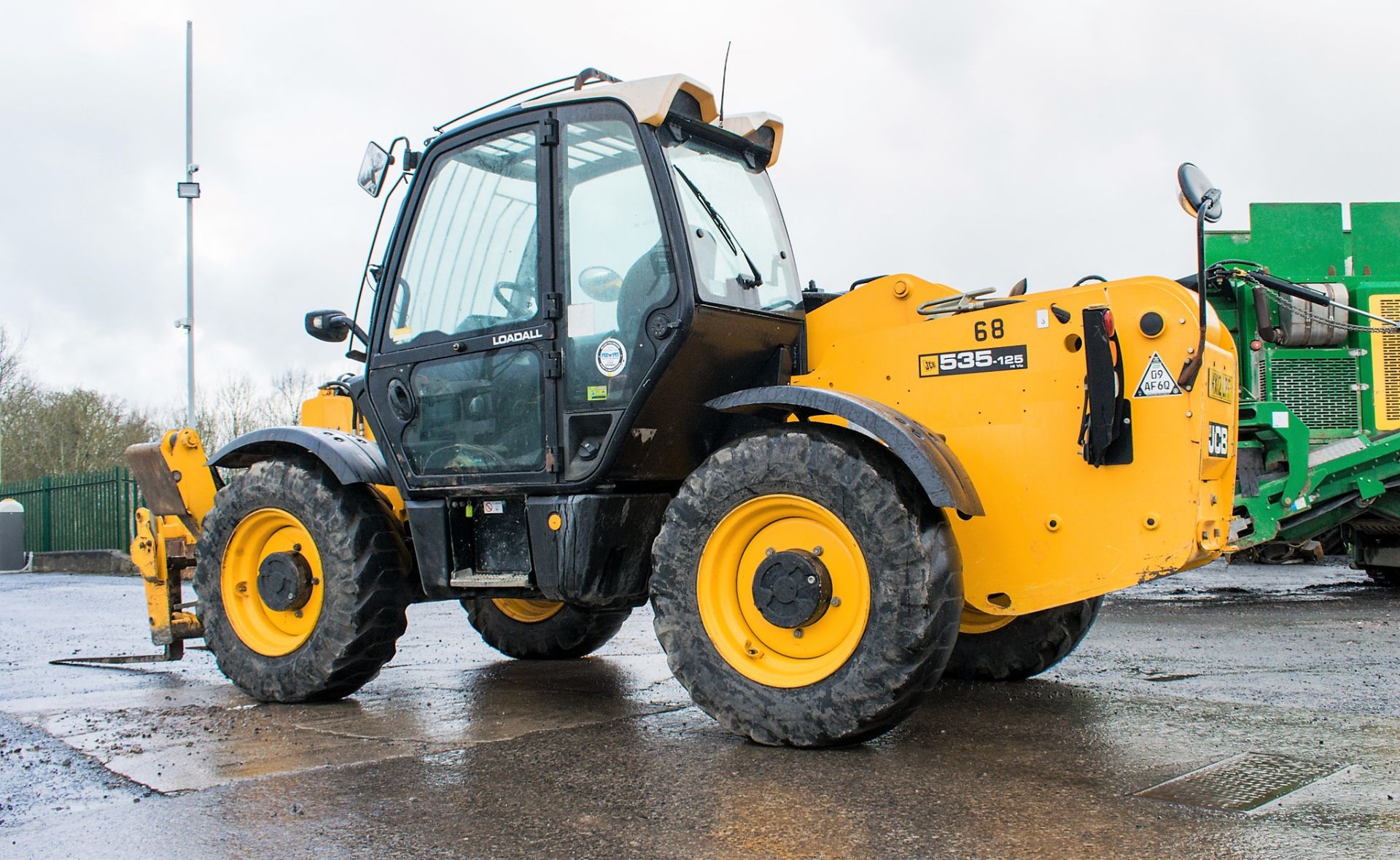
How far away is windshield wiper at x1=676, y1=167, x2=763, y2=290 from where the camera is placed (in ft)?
16.7

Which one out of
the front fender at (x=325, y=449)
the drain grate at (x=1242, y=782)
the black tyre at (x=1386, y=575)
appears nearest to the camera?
the drain grate at (x=1242, y=782)

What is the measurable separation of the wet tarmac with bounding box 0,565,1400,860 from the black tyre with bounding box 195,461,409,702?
22cm

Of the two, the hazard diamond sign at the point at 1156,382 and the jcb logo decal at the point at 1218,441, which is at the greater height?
the hazard diamond sign at the point at 1156,382

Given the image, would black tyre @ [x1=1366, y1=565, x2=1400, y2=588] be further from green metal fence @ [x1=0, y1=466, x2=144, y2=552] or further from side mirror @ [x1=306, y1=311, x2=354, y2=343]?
green metal fence @ [x1=0, y1=466, x2=144, y2=552]

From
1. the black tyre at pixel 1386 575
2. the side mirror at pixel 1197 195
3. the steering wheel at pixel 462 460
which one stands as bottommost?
the black tyre at pixel 1386 575

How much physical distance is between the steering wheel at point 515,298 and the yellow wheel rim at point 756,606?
138 cm

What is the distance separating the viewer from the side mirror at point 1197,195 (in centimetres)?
425

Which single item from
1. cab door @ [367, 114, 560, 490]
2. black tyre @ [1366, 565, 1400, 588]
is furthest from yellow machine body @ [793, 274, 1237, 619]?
black tyre @ [1366, 565, 1400, 588]

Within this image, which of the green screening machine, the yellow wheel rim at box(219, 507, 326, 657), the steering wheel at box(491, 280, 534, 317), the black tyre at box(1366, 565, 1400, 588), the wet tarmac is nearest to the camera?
the wet tarmac

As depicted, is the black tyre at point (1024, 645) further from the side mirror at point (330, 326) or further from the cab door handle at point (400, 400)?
the side mirror at point (330, 326)

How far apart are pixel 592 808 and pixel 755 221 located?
285 centimetres

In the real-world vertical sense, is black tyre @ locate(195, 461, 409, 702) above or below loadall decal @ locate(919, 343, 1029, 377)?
below

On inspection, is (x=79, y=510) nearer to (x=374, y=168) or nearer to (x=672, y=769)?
(x=374, y=168)

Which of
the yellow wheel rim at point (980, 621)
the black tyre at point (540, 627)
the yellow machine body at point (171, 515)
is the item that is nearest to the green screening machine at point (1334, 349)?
the yellow wheel rim at point (980, 621)
